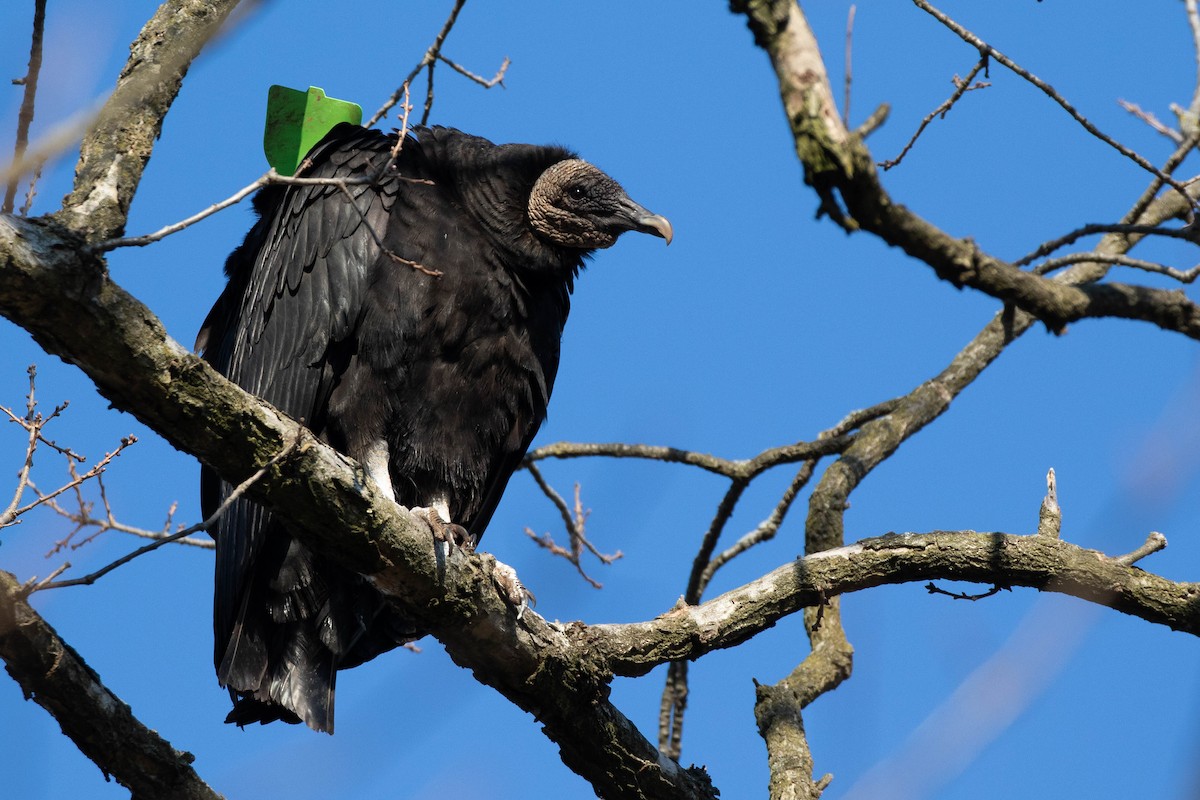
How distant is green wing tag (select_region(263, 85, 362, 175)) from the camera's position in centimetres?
321

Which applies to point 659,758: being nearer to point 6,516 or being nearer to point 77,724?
point 77,724

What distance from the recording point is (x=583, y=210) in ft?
14.2

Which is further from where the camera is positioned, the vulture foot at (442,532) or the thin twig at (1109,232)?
the vulture foot at (442,532)

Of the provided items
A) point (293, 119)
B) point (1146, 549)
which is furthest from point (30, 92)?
point (1146, 549)

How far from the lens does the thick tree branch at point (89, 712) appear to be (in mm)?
2576

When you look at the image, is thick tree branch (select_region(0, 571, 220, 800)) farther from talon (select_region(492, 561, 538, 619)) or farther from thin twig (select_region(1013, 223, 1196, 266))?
thin twig (select_region(1013, 223, 1196, 266))

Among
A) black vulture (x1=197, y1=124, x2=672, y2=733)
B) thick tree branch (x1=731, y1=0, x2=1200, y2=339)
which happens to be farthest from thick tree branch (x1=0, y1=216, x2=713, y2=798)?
thick tree branch (x1=731, y1=0, x2=1200, y2=339)

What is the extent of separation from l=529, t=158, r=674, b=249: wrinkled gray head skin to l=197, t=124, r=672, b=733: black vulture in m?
0.02

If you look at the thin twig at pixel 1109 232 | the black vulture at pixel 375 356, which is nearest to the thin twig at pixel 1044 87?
the thin twig at pixel 1109 232

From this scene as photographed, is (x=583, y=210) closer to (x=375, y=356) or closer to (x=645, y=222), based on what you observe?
(x=645, y=222)

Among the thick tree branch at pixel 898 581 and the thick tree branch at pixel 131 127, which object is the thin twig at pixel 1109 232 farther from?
the thick tree branch at pixel 131 127

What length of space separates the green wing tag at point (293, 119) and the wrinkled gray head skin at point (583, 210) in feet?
3.42

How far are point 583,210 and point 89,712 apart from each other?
2.42m

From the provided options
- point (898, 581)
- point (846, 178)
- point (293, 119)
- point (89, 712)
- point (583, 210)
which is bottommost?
point (89, 712)
